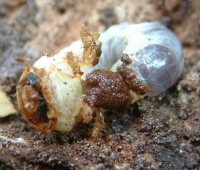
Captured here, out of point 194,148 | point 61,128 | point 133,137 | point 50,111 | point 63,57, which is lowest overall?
point 194,148

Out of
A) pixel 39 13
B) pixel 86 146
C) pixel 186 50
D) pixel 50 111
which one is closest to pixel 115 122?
pixel 86 146

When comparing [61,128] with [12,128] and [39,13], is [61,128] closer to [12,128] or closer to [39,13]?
[12,128]

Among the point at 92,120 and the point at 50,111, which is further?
the point at 92,120

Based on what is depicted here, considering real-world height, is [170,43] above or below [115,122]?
above

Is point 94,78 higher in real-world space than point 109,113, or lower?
higher
